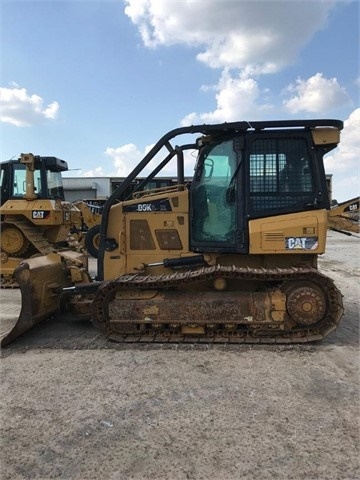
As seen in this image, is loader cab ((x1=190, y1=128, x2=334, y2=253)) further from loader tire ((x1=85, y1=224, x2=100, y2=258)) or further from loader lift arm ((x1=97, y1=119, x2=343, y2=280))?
loader tire ((x1=85, y1=224, x2=100, y2=258))

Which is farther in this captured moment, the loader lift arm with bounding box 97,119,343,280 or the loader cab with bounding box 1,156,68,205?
the loader cab with bounding box 1,156,68,205

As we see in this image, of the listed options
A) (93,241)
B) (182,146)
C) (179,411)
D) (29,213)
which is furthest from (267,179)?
(29,213)

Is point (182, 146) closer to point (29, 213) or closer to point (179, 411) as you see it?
point (179, 411)

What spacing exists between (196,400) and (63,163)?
926cm

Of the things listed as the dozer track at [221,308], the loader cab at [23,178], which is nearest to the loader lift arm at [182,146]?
the dozer track at [221,308]

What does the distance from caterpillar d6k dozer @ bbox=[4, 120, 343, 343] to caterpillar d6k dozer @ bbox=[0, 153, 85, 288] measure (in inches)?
186

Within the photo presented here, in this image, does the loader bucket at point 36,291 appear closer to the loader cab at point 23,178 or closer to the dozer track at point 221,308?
the dozer track at point 221,308

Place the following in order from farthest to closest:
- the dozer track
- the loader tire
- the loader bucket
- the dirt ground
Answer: the loader tire → the loader bucket → the dozer track → the dirt ground

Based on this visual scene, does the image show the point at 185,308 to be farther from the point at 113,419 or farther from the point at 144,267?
the point at 113,419

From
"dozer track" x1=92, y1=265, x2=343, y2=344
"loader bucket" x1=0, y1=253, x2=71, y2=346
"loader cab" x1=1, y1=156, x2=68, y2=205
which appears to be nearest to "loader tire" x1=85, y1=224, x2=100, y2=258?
"loader bucket" x1=0, y1=253, x2=71, y2=346

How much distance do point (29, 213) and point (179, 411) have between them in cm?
811

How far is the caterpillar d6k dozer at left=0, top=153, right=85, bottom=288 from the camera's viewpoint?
1019 cm

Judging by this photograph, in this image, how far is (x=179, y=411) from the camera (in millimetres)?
3443

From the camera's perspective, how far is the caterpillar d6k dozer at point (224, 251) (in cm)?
504
